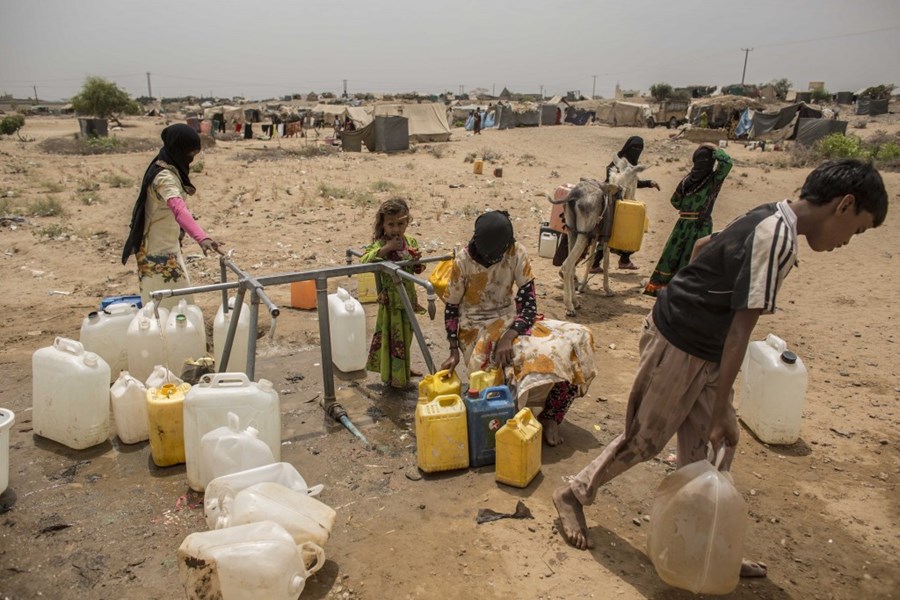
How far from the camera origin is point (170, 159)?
12.7 feet

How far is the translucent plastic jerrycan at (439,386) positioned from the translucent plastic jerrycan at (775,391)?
1796 mm

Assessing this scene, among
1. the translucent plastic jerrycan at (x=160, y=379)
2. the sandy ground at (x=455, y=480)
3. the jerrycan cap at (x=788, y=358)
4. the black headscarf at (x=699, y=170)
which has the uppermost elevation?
the black headscarf at (x=699, y=170)

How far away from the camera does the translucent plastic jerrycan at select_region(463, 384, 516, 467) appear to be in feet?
10.3

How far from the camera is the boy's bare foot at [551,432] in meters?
3.43

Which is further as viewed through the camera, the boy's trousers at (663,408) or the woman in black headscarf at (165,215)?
the woman in black headscarf at (165,215)

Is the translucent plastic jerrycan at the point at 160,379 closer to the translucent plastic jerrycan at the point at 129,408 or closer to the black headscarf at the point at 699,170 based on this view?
the translucent plastic jerrycan at the point at 129,408

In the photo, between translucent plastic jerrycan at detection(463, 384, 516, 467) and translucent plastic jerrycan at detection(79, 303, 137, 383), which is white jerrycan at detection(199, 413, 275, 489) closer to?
translucent plastic jerrycan at detection(463, 384, 516, 467)

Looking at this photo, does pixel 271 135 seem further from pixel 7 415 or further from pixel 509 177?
pixel 7 415

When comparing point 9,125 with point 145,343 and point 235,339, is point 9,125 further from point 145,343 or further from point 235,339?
point 235,339

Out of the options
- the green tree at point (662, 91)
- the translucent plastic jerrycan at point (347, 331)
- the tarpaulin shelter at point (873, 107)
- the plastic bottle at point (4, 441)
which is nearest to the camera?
the plastic bottle at point (4, 441)

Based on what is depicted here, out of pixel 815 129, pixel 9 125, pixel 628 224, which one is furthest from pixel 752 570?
pixel 9 125

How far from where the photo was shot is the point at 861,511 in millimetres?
2977

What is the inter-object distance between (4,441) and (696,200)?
5.53 meters

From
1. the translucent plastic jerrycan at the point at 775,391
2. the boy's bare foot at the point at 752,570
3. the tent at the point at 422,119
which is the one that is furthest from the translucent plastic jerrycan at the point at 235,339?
the tent at the point at 422,119
